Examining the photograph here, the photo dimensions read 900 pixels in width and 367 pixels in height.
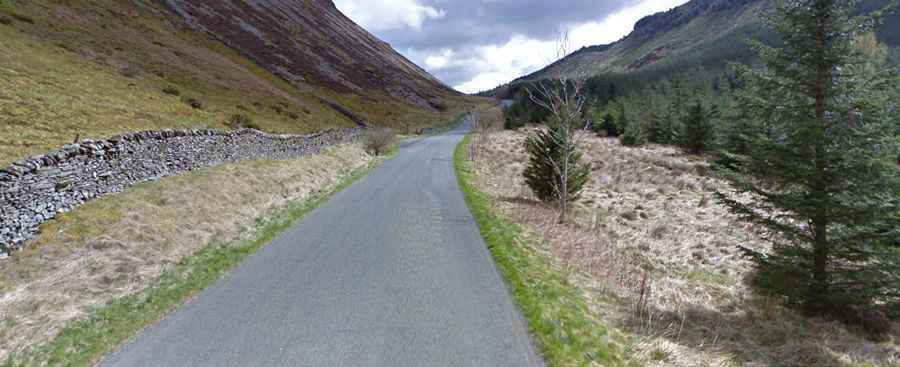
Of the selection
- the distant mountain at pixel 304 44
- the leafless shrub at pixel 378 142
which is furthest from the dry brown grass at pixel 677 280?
the distant mountain at pixel 304 44

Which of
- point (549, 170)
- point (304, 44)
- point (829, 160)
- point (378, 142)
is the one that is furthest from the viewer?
point (304, 44)

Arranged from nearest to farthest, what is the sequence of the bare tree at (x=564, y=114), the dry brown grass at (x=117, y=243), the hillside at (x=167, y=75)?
the dry brown grass at (x=117, y=243), the bare tree at (x=564, y=114), the hillside at (x=167, y=75)

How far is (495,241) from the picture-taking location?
30.7 feet

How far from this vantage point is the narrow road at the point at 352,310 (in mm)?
4750

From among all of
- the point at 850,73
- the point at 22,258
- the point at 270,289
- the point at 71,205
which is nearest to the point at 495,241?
the point at 270,289

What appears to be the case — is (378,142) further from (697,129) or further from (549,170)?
(697,129)

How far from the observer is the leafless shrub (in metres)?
33.0

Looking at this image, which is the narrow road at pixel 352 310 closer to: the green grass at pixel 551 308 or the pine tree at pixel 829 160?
the green grass at pixel 551 308

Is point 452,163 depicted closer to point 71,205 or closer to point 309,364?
point 71,205

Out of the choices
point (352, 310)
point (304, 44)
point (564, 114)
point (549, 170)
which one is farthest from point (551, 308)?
point (304, 44)

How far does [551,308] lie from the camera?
5930 millimetres

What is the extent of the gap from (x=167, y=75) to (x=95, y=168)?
91.0ft

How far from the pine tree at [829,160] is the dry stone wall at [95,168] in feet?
44.8

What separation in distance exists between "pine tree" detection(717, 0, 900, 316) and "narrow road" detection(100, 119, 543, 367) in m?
5.39
